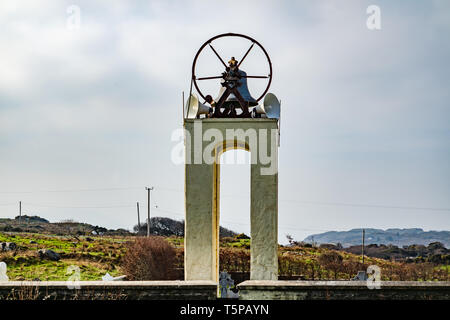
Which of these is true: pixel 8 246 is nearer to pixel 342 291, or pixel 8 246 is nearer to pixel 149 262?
pixel 149 262

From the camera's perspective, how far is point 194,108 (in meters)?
10.0

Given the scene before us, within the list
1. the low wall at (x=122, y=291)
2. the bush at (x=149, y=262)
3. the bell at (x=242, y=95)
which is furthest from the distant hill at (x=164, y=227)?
the low wall at (x=122, y=291)

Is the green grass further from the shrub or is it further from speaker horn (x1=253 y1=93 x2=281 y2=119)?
speaker horn (x1=253 y1=93 x2=281 y2=119)

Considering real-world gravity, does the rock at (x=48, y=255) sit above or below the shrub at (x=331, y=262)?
above

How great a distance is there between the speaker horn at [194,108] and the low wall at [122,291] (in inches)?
145

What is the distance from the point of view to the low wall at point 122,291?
24.0 feet

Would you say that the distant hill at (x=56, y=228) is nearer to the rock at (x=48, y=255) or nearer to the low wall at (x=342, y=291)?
the rock at (x=48, y=255)

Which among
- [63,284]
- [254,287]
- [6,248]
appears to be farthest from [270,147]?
[6,248]

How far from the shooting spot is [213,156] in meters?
9.83

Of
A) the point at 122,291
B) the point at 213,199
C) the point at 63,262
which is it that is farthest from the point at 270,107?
the point at 63,262
